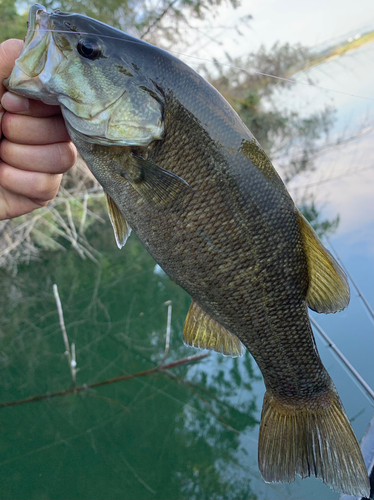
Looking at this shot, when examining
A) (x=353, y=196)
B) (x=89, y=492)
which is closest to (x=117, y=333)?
(x=89, y=492)

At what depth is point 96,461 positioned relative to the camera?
3.75 m

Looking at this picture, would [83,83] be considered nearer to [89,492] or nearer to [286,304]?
[286,304]

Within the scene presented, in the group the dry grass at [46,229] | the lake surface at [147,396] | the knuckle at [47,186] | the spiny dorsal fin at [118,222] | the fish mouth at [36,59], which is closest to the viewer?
the fish mouth at [36,59]

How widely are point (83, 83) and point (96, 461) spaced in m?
3.91

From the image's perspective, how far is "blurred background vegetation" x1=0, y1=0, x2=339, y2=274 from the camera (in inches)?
302

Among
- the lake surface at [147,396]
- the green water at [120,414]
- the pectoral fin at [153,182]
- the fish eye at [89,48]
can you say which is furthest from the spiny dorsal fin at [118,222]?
the green water at [120,414]

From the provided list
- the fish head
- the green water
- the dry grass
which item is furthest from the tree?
the fish head

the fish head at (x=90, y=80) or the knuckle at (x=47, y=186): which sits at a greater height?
the fish head at (x=90, y=80)

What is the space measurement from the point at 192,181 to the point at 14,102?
0.79 m

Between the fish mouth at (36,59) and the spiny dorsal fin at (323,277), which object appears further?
the spiny dorsal fin at (323,277)

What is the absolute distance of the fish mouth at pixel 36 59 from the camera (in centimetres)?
120

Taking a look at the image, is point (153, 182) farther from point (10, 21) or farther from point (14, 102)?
point (10, 21)

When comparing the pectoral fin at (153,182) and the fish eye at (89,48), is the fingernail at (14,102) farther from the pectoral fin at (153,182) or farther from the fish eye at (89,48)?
the pectoral fin at (153,182)

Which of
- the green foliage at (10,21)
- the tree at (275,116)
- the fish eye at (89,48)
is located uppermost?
the fish eye at (89,48)
